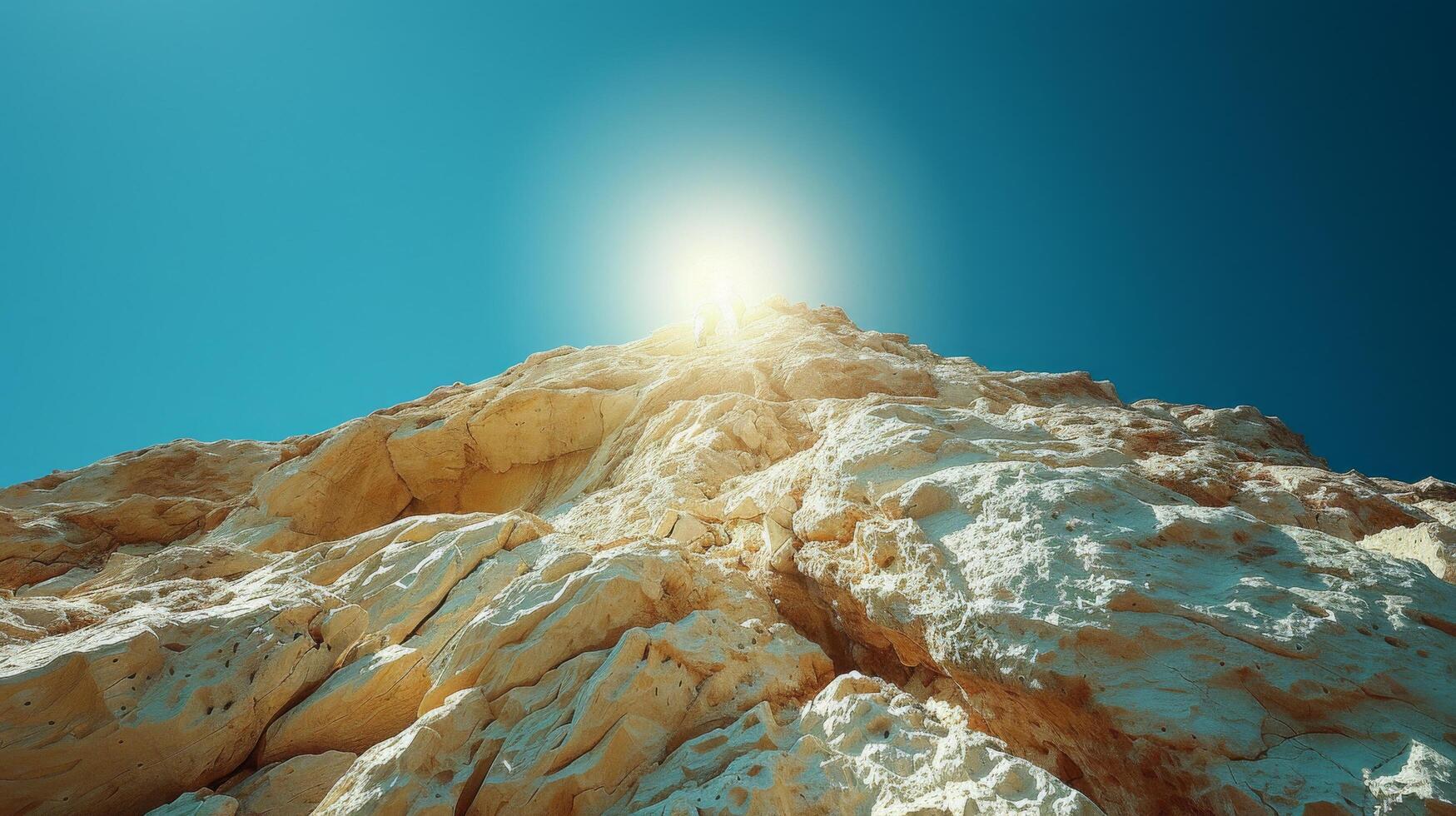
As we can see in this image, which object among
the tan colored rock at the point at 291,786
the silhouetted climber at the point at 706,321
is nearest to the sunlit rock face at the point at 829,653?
the tan colored rock at the point at 291,786

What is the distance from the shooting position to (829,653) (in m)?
9.48

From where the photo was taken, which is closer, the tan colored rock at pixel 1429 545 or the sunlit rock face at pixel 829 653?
the sunlit rock face at pixel 829 653

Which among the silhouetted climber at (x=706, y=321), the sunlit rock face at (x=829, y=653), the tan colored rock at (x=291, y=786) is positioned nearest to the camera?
the sunlit rock face at (x=829, y=653)

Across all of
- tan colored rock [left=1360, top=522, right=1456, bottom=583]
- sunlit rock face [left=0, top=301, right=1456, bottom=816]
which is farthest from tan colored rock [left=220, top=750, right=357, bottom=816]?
tan colored rock [left=1360, top=522, right=1456, bottom=583]

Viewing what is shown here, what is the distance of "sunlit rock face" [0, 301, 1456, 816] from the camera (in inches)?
216

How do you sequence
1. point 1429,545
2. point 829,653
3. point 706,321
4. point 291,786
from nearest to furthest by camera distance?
point 291,786 → point 1429,545 → point 829,653 → point 706,321

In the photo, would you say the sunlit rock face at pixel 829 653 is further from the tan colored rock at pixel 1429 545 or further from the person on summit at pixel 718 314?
the person on summit at pixel 718 314

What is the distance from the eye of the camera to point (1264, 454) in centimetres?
1534

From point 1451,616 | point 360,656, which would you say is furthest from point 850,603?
point 360,656

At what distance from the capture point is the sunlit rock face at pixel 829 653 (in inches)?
216

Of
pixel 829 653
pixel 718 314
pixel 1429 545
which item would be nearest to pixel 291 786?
pixel 829 653

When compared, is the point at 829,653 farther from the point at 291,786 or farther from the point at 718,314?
the point at 718,314

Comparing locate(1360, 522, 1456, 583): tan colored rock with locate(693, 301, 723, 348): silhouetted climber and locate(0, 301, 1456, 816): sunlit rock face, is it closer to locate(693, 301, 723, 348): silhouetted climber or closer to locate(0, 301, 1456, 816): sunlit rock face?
locate(0, 301, 1456, 816): sunlit rock face

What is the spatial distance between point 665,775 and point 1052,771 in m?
4.11
